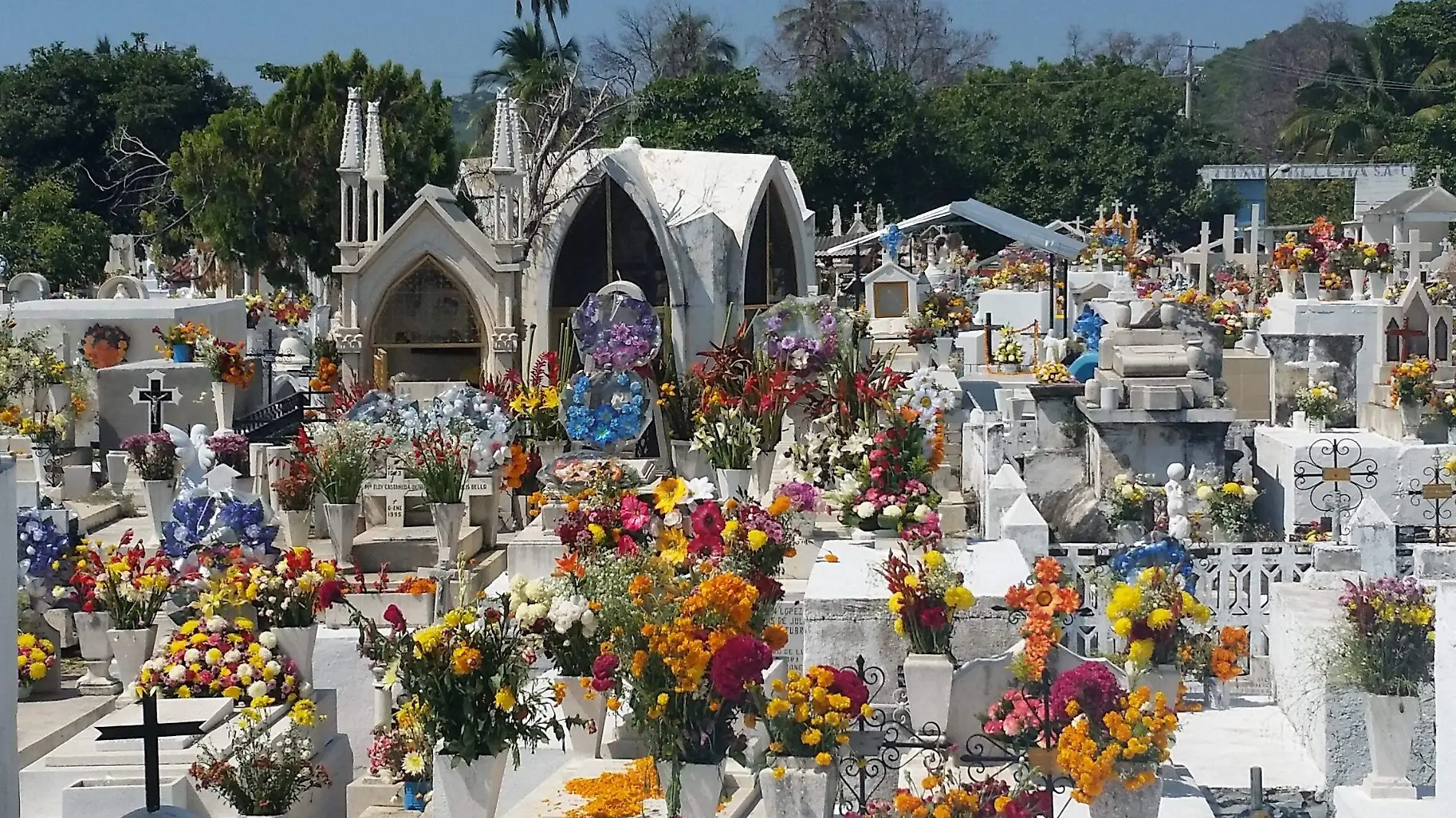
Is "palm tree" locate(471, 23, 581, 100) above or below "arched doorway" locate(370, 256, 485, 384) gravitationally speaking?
above

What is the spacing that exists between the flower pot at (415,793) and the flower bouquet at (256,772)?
65 cm

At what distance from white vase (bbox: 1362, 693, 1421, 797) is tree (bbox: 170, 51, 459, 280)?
27761 millimetres

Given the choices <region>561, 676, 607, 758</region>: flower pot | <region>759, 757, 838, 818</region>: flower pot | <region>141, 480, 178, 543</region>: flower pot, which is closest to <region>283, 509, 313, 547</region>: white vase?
<region>141, 480, 178, 543</region>: flower pot

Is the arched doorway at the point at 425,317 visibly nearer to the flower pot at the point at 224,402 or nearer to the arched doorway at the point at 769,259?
the flower pot at the point at 224,402

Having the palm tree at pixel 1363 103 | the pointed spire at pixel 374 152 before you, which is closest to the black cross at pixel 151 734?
the pointed spire at pixel 374 152

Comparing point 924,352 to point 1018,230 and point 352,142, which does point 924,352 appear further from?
point 352,142

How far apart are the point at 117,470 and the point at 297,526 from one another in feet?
17.6

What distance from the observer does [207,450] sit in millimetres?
13273

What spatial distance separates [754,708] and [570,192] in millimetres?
9945

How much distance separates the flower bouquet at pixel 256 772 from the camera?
7.48 metres

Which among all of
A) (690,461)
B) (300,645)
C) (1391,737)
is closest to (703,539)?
(300,645)

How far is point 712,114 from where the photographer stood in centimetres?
4969

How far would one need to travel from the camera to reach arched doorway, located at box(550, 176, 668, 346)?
1616cm

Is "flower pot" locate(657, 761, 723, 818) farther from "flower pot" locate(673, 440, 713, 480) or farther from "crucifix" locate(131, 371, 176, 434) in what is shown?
"crucifix" locate(131, 371, 176, 434)
